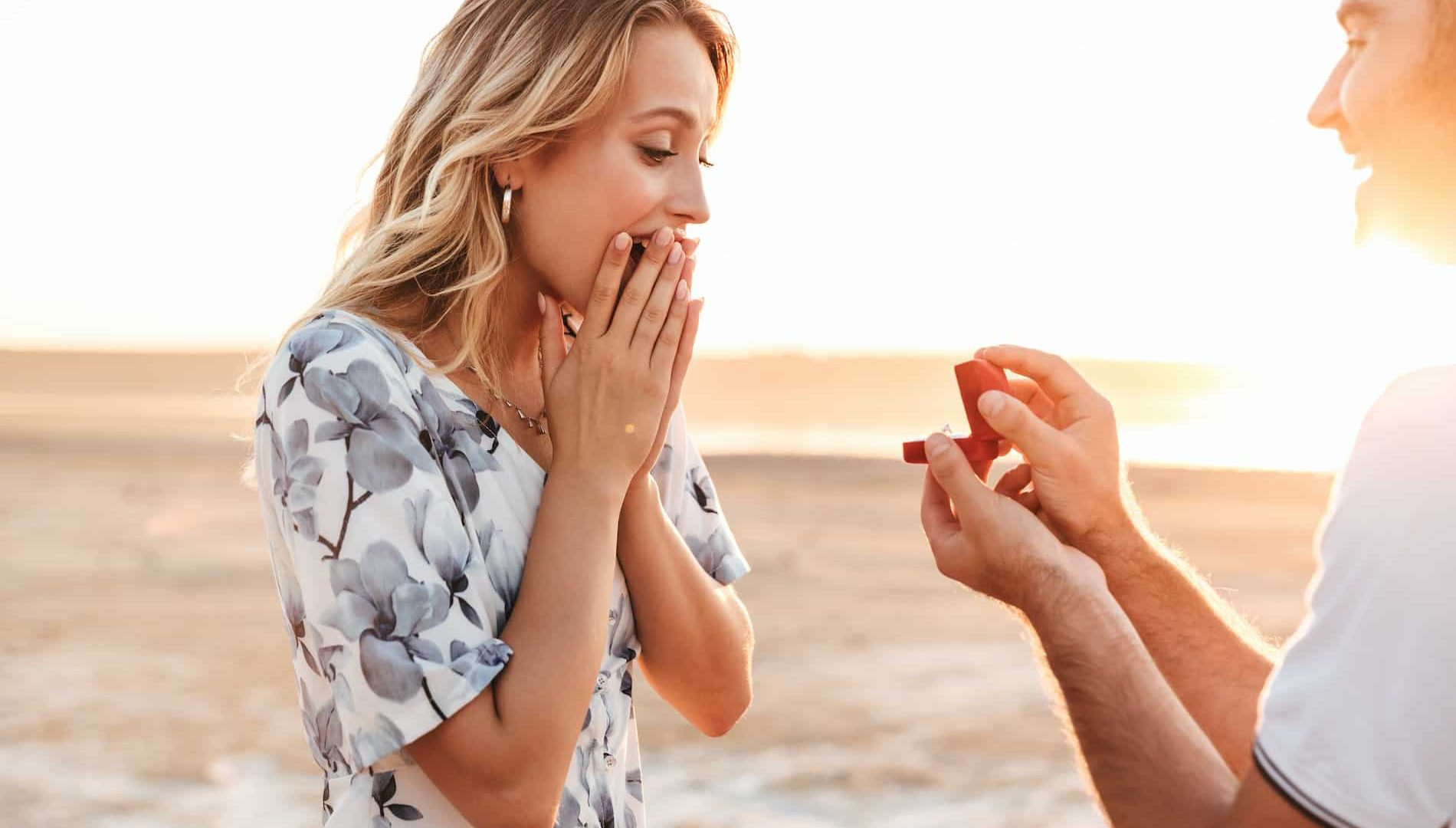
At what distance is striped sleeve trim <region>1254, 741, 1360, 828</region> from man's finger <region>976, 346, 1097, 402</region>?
133cm

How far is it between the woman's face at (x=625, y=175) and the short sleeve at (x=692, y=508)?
495 millimetres

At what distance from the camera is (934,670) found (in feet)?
29.0

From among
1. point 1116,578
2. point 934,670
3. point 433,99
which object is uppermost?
point 433,99

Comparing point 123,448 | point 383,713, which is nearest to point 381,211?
point 383,713

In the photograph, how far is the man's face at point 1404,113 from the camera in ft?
6.55

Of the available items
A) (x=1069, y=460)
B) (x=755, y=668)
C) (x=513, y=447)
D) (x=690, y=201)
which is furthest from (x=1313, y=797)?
(x=755, y=668)

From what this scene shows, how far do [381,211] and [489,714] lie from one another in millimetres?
1455

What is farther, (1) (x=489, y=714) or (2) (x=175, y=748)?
(2) (x=175, y=748)

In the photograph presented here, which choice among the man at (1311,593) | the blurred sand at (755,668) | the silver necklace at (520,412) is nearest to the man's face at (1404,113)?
the man at (1311,593)

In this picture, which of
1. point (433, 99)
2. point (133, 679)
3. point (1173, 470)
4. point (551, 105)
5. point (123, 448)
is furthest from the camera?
point (123, 448)

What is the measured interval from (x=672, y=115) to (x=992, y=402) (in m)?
1.00

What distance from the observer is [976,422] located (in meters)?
2.87

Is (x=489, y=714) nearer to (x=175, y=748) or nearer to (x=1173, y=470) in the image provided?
(x=175, y=748)

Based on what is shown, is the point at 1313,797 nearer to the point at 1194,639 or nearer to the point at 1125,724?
the point at 1125,724
